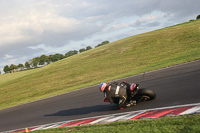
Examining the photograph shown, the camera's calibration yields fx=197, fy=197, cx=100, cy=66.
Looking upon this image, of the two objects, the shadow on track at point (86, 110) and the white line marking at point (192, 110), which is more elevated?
the white line marking at point (192, 110)

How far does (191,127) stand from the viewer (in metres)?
4.59

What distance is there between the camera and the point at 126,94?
8.18 metres

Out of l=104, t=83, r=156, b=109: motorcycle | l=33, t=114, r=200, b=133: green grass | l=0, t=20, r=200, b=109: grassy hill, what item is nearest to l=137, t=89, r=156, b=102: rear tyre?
l=104, t=83, r=156, b=109: motorcycle

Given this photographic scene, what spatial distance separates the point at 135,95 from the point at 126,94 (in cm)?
38

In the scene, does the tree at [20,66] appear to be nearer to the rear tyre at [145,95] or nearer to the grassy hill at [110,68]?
the grassy hill at [110,68]

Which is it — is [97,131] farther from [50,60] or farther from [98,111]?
[50,60]

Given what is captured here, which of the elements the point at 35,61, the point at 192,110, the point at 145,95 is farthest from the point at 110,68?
the point at 35,61

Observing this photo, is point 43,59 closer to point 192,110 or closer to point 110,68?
point 110,68

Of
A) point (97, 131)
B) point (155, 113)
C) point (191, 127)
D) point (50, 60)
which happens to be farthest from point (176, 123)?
point (50, 60)

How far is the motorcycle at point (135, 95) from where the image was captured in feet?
26.2

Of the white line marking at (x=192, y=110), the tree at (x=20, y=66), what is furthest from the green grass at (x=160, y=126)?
the tree at (x=20, y=66)

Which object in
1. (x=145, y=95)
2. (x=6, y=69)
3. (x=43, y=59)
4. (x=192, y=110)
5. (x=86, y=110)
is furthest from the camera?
(x=43, y=59)

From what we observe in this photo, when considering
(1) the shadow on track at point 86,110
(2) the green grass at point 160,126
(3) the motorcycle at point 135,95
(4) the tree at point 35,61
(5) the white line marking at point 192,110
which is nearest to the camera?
(2) the green grass at point 160,126

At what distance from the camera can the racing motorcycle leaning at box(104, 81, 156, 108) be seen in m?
8.03
